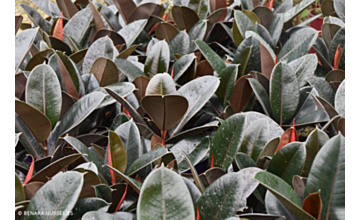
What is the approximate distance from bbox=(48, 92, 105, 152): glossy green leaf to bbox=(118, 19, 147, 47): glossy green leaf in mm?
587

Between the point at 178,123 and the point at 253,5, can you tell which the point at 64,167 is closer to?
the point at 178,123

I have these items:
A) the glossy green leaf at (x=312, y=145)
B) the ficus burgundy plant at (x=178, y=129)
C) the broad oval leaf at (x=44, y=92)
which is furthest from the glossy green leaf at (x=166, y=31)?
the glossy green leaf at (x=312, y=145)

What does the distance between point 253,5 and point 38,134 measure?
1410 millimetres

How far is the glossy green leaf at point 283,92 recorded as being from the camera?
106 cm

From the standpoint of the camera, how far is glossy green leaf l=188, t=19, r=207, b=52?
1512 millimetres

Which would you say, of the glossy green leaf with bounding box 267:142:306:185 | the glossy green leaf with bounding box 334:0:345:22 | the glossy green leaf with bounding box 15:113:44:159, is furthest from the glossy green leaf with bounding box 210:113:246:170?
the glossy green leaf with bounding box 334:0:345:22

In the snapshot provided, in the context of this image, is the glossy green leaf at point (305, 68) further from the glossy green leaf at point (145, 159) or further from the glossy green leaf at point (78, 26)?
the glossy green leaf at point (78, 26)

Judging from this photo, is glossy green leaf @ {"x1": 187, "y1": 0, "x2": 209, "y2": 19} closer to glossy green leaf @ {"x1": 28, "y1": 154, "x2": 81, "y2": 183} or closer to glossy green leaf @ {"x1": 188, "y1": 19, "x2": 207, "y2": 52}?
glossy green leaf @ {"x1": 188, "y1": 19, "x2": 207, "y2": 52}

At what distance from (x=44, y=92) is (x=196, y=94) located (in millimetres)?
477

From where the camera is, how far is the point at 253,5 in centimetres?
183

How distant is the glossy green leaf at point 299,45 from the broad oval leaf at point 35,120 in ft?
3.26

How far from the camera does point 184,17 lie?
63.7 inches

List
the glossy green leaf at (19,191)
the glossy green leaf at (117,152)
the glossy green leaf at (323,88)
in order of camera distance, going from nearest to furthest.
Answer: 1. the glossy green leaf at (19,191)
2. the glossy green leaf at (117,152)
3. the glossy green leaf at (323,88)

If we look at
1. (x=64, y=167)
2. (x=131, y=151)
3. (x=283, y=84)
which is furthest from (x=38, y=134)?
(x=283, y=84)
